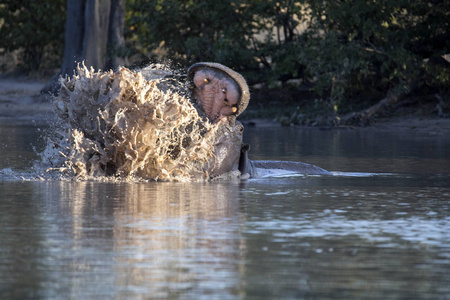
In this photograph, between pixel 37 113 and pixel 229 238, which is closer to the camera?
pixel 229 238

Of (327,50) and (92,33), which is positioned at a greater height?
(92,33)

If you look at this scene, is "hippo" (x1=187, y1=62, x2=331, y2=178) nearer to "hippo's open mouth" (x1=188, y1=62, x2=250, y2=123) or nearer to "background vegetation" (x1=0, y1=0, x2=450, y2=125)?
"hippo's open mouth" (x1=188, y1=62, x2=250, y2=123)

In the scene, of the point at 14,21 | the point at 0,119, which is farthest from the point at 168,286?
the point at 14,21

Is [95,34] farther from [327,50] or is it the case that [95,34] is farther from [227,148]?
[227,148]

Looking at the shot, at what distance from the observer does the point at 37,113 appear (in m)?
27.9

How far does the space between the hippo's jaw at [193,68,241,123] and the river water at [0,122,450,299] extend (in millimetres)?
782

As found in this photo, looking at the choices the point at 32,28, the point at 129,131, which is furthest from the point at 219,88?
the point at 32,28

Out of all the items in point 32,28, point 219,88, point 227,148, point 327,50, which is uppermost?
point 32,28

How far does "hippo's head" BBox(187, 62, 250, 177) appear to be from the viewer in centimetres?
1059

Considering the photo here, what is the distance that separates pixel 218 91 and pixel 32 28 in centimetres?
2665

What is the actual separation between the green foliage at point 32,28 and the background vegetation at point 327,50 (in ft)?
21.9

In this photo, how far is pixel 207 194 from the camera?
948 cm

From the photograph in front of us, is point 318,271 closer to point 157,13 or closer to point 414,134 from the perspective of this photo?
point 414,134

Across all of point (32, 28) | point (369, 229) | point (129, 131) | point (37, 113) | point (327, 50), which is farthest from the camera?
point (32, 28)
